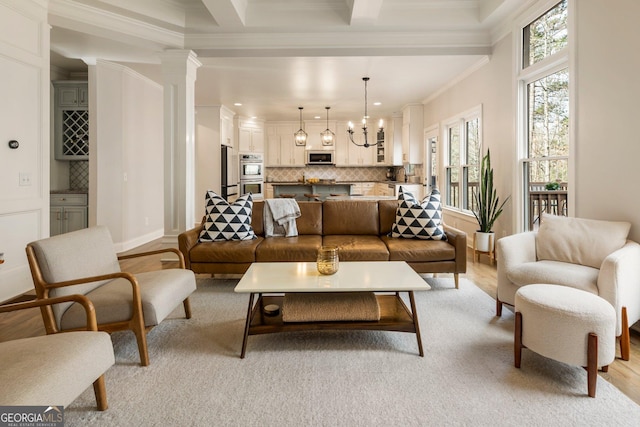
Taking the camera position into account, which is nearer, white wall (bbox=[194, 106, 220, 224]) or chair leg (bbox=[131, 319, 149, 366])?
chair leg (bbox=[131, 319, 149, 366])

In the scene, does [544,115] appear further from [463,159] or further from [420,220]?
[463,159]

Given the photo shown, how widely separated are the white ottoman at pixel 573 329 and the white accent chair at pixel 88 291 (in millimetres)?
2100

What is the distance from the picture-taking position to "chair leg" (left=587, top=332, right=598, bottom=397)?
6.16 ft

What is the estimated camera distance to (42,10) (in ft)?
12.1

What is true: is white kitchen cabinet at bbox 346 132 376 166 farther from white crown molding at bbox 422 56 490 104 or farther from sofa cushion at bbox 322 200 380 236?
sofa cushion at bbox 322 200 380 236

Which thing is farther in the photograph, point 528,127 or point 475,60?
point 475,60

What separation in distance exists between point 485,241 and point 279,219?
249cm

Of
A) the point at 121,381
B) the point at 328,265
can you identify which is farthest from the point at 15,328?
the point at 328,265

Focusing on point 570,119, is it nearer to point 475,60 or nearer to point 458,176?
point 475,60

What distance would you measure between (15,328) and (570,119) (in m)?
4.77

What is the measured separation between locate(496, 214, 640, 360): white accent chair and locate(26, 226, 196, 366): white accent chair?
2.38 m

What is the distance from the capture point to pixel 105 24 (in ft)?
13.8

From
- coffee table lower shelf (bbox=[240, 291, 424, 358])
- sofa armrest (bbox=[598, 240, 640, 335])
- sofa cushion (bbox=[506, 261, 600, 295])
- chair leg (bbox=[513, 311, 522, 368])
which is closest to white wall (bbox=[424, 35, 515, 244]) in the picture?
sofa cushion (bbox=[506, 261, 600, 295])

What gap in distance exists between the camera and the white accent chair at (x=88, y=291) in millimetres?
2092
